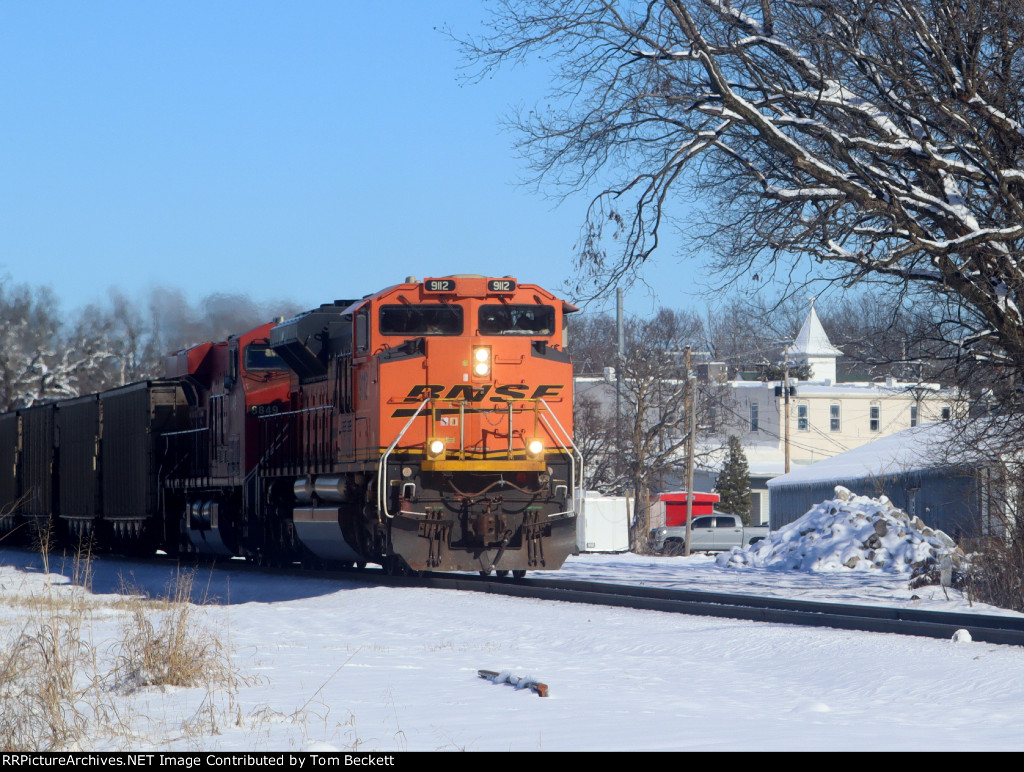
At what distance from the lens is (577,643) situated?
36.2ft

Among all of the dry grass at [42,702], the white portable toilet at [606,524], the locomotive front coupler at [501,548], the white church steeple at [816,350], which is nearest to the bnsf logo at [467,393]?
the locomotive front coupler at [501,548]

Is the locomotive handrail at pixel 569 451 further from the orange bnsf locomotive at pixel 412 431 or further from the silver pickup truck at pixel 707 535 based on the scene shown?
the silver pickup truck at pixel 707 535

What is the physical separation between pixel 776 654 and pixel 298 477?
10.5m

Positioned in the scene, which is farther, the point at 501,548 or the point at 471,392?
the point at 501,548

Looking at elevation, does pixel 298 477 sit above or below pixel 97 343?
below

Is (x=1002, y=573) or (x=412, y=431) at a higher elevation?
(x=412, y=431)

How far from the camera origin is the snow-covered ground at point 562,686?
261 inches

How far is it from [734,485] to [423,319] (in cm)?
4836

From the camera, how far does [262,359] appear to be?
20562mm

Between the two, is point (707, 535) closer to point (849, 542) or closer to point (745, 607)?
point (849, 542)

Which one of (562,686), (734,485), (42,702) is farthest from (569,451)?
(734,485)

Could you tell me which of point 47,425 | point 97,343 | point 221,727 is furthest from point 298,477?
point 97,343
